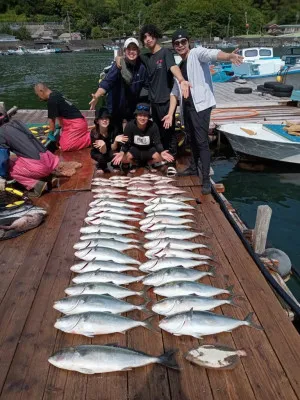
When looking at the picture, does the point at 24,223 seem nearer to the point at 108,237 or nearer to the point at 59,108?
the point at 108,237

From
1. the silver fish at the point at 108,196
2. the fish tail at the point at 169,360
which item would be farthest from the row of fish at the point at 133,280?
the silver fish at the point at 108,196

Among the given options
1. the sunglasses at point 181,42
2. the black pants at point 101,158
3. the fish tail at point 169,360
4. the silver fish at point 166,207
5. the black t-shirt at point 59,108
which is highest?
the sunglasses at point 181,42

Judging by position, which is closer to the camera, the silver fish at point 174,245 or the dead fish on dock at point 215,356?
the dead fish on dock at point 215,356

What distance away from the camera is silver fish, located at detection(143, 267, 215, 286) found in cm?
333

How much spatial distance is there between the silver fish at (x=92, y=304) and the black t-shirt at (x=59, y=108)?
4.74 metres

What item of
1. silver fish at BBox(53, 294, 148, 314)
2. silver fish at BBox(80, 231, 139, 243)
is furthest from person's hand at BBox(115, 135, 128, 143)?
silver fish at BBox(53, 294, 148, 314)

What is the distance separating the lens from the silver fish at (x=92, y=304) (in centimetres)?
291

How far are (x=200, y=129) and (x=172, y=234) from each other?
6.30 feet

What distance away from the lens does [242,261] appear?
3.75m

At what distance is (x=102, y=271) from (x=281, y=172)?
773 cm

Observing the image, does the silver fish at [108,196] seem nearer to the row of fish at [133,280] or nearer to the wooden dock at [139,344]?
the row of fish at [133,280]

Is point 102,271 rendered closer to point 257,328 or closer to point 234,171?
point 257,328

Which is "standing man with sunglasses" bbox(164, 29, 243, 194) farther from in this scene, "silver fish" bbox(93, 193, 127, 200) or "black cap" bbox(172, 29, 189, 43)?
"silver fish" bbox(93, 193, 127, 200)

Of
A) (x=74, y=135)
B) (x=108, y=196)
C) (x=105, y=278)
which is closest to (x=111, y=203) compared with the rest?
(x=108, y=196)
